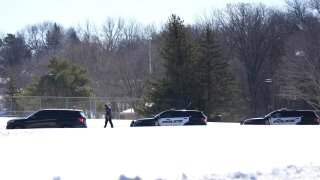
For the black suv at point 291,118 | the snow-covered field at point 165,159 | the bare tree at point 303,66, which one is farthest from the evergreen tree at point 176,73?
the snow-covered field at point 165,159

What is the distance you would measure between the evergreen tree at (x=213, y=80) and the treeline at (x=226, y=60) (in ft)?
0.34

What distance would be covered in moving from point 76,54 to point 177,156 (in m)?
87.1

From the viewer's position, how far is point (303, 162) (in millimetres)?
11367

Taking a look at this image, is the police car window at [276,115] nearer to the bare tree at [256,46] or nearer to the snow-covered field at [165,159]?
the snow-covered field at [165,159]

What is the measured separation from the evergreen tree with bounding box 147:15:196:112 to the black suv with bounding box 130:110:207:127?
19.4 metres

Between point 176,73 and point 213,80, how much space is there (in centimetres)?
496

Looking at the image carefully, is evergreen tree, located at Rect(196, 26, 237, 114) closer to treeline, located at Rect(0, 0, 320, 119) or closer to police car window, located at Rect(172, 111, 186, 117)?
treeline, located at Rect(0, 0, 320, 119)

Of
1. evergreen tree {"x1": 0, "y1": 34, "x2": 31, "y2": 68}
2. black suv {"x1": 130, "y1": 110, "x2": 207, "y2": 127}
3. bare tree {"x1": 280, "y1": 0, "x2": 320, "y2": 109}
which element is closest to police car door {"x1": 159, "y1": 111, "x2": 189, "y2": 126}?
black suv {"x1": 130, "y1": 110, "x2": 207, "y2": 127}

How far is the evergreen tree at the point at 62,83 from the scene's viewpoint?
6300 cm

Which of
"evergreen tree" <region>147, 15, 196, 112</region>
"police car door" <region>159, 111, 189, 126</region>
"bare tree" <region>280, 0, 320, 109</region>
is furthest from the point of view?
"bare tree" <region>280, 0, 320, 109</region>

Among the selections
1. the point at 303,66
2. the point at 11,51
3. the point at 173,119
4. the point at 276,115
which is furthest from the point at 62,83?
the point at 11,51

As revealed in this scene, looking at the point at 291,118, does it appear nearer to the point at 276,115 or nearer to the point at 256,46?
the point at 276,115

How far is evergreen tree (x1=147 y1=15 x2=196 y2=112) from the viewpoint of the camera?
54.1 meters

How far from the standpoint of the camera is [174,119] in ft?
111
